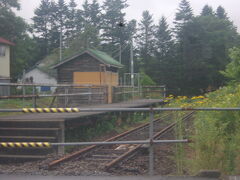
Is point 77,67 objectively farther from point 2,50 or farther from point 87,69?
point 2,50

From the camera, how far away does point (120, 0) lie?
208ft

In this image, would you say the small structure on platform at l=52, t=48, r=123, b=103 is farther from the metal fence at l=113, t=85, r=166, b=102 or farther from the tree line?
the tree line

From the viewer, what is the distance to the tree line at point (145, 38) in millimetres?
49094

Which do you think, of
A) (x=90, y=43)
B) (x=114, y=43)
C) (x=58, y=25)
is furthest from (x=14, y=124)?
(x=58, y=25)

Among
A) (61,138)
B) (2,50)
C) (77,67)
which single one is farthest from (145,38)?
(61,138)

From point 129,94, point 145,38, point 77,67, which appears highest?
point 145,38

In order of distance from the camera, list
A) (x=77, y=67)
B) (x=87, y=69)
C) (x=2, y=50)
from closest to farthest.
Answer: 1. (x=87, y=69)
2. (x=77, y=67)
3. (x=2, y=50)

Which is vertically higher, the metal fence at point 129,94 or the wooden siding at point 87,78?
the wooden siding at point 87,78

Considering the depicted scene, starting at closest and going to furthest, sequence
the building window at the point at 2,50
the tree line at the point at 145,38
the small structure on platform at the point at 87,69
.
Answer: the small structure on platform at the point at 87,69 → the building window at the point at 2,50 → the tree line at the point at 145,38

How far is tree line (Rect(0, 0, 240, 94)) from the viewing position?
49.1 meters

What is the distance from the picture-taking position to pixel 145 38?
2702 inches

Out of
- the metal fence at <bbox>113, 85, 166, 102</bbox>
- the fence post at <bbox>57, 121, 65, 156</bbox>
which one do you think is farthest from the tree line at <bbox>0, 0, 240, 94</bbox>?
the fence post at <bbox>57, 121, 65, 156</bbox>

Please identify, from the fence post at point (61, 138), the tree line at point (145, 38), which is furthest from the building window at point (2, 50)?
the fence post at point (61, 138)

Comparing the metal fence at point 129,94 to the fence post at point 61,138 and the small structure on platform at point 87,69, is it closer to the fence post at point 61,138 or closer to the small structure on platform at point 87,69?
the small structure on platform at point 87,69
